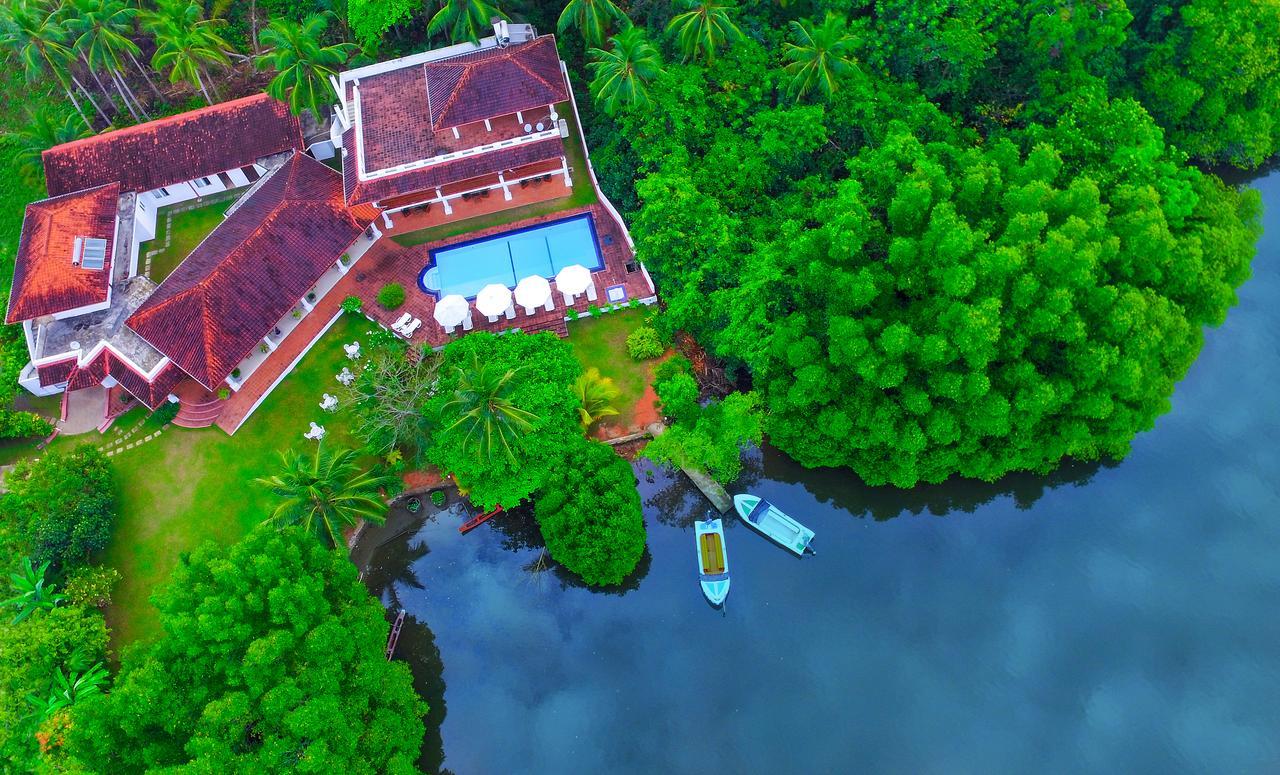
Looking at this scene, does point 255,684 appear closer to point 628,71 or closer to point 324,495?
point 324,495

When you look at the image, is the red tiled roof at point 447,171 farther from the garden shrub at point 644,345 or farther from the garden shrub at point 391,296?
the garden shrub at point 644,345

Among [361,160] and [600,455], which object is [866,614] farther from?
[361,160]

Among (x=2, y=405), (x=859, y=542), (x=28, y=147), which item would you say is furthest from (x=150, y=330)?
(x=859, y=542)

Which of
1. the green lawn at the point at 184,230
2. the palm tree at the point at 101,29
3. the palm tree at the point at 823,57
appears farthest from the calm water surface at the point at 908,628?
the palm tree at the point at 101,29

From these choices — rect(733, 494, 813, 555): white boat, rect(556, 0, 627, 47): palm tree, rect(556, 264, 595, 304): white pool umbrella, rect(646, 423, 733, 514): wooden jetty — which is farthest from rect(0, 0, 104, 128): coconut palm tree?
rect(733, 494, 813, 555): white boat

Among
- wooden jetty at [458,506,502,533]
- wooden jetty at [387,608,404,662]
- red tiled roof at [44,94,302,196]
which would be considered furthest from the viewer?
red tiled roof at [44,94,302,196]

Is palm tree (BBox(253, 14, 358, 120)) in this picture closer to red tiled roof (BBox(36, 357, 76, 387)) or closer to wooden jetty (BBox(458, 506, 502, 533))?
red tiled roof (BBox(36, 357, 76, 387))
